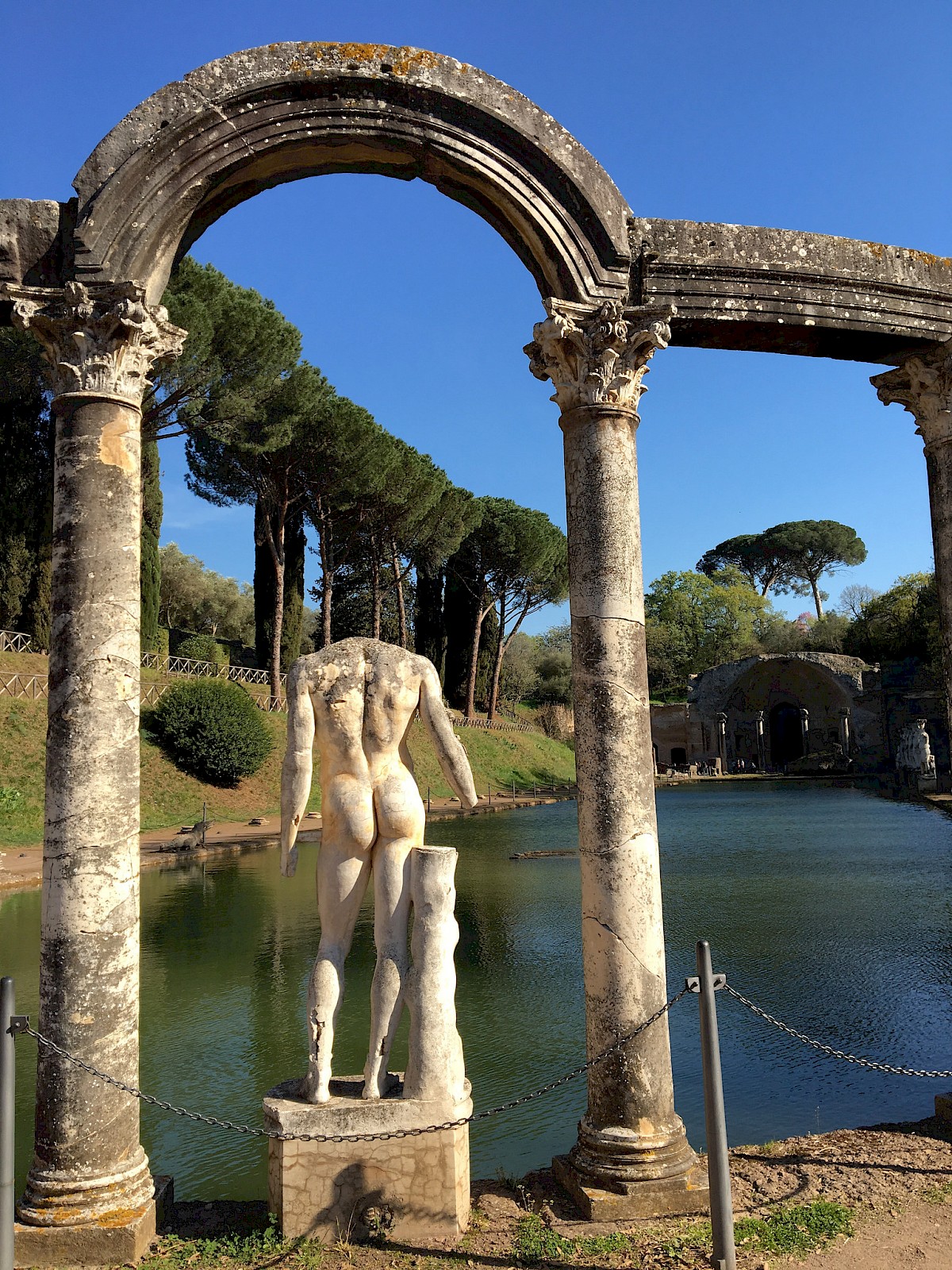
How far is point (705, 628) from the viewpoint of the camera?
189ft

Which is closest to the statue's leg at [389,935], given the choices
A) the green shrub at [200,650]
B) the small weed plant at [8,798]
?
the small weed plant at [8,798]

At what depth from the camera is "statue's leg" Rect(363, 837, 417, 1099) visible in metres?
3.77

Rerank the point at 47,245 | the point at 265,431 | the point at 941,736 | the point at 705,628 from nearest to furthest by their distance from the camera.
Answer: the point at 47,245 → the point at 265,431 → the point at 941,736 → the point at 705,628

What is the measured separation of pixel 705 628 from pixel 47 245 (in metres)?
55.7

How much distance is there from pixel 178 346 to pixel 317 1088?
10.8 ft

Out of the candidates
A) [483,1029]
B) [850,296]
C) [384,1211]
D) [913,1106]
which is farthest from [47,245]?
[913,1106]

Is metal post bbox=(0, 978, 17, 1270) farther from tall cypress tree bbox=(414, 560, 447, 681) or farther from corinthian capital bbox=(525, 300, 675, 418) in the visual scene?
tall cypress tree bbox=(414, 560, 447, 681)

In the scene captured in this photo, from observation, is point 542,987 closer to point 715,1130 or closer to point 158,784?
point 715,1130

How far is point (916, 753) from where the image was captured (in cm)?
2802

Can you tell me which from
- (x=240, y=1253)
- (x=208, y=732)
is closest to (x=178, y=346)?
(x=240, y=1253)

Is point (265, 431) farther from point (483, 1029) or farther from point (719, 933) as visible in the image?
point (483, 1029)

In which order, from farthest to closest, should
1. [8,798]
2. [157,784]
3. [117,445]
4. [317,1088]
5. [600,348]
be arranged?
[157,784] < [8,798] < [600,348] < [117,445] < [317,1088]

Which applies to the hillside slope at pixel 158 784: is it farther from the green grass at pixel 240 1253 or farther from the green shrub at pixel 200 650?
the green grass at pixel 240 1253

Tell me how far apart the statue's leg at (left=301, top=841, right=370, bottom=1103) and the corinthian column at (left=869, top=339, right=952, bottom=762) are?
3.38 m
